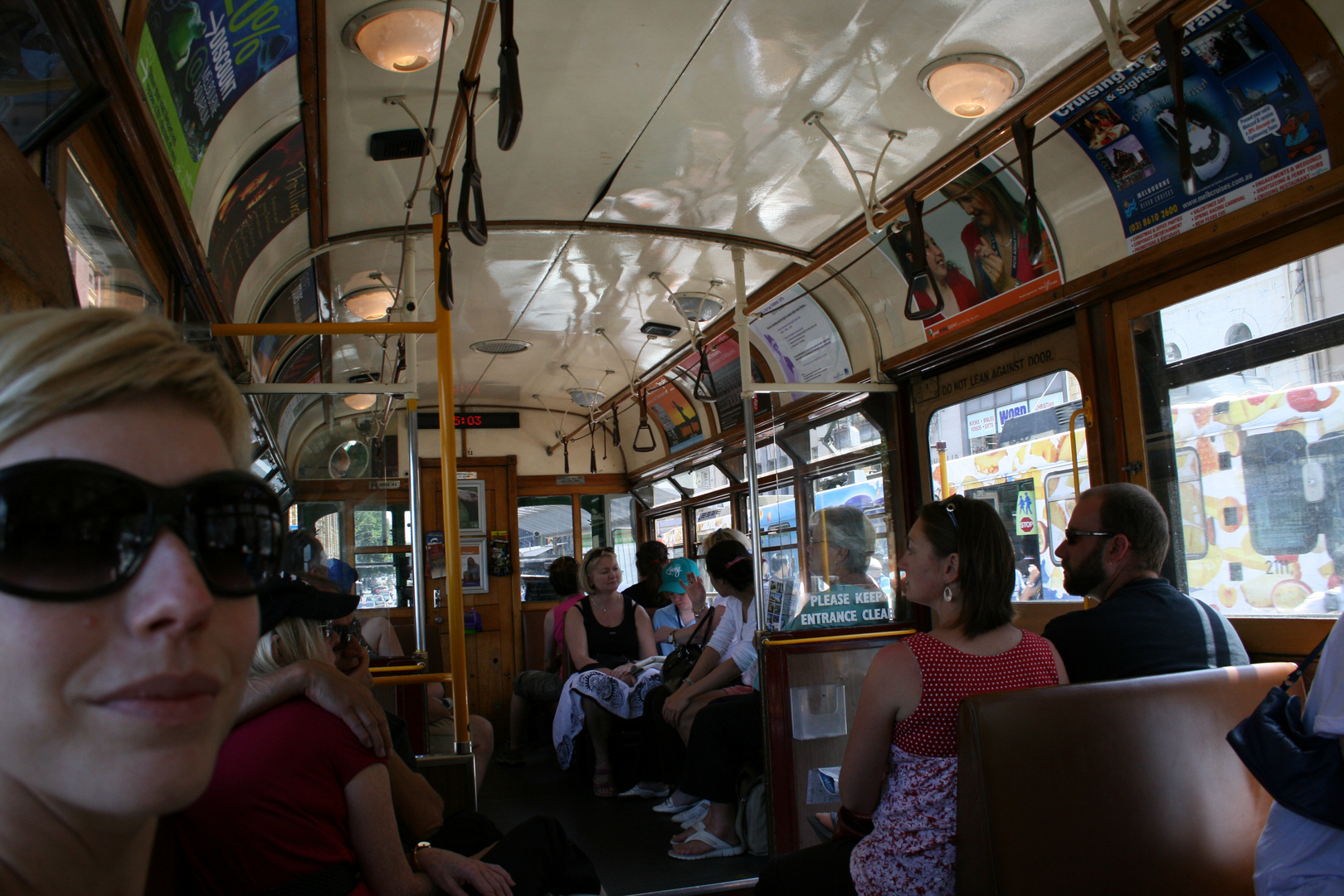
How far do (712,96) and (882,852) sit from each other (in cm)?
279

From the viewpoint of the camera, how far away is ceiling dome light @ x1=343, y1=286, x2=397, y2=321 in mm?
5422

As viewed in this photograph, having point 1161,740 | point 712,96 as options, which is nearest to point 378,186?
point 712,96

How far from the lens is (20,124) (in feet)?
5.55

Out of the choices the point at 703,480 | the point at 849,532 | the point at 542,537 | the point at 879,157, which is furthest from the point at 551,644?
the point at 879,157

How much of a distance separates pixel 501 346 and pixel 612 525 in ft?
11.5

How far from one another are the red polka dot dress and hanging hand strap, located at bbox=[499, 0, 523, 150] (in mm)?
1501

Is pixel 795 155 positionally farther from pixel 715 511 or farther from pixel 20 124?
pixel 715 511

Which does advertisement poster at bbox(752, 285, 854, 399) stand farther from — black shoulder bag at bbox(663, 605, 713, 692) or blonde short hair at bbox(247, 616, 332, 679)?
blonde short hair at bbox(247, 616, 332, 679)

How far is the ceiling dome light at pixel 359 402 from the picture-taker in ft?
11.9

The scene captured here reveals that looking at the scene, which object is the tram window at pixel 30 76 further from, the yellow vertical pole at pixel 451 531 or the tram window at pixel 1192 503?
the tram window at pixel 1192 503

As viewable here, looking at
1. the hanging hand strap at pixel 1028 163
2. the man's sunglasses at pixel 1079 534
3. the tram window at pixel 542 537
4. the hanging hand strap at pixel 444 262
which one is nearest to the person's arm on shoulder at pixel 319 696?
the hanging hand strap at pixel 444 262

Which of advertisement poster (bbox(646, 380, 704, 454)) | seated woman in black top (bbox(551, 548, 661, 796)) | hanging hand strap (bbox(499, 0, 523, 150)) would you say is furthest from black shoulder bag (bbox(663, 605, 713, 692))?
hanging hand strap (bbox(499, 0, 523, 150))

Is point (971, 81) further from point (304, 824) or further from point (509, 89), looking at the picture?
point (304, 824)

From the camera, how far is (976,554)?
2.31 meters
